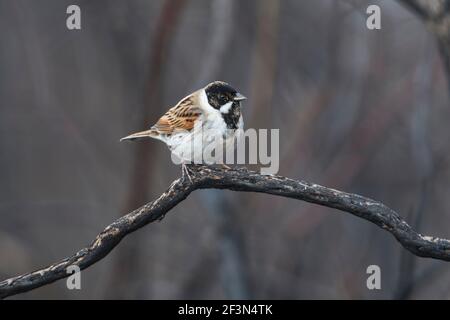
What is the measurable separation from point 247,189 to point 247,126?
15.5 feet

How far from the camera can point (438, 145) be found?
9070 mm

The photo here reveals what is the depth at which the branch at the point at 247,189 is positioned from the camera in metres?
3.38

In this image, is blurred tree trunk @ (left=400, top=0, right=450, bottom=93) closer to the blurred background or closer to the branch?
the branch

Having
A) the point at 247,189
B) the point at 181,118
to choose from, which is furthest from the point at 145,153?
the point at 247,189

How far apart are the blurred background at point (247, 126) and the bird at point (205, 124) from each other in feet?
9.92

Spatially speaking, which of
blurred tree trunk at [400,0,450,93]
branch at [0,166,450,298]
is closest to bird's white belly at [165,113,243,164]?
branch at [0,166,450,298]

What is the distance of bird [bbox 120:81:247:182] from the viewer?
458 cm

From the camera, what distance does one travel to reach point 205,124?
470 centimetres

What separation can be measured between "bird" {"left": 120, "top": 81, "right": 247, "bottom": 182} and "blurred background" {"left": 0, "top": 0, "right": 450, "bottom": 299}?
3.02 m

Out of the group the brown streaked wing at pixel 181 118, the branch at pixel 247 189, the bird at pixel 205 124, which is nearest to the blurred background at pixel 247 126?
the brown streaked wing at pixel 181 118

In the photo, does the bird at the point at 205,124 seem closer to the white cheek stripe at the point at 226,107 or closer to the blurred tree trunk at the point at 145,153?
the white cheek stripe at the point at 226,107

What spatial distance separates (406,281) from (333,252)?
84.6 inches

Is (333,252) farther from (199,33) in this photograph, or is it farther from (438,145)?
(199,33)

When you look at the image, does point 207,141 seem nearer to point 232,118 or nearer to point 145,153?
point 232,118
